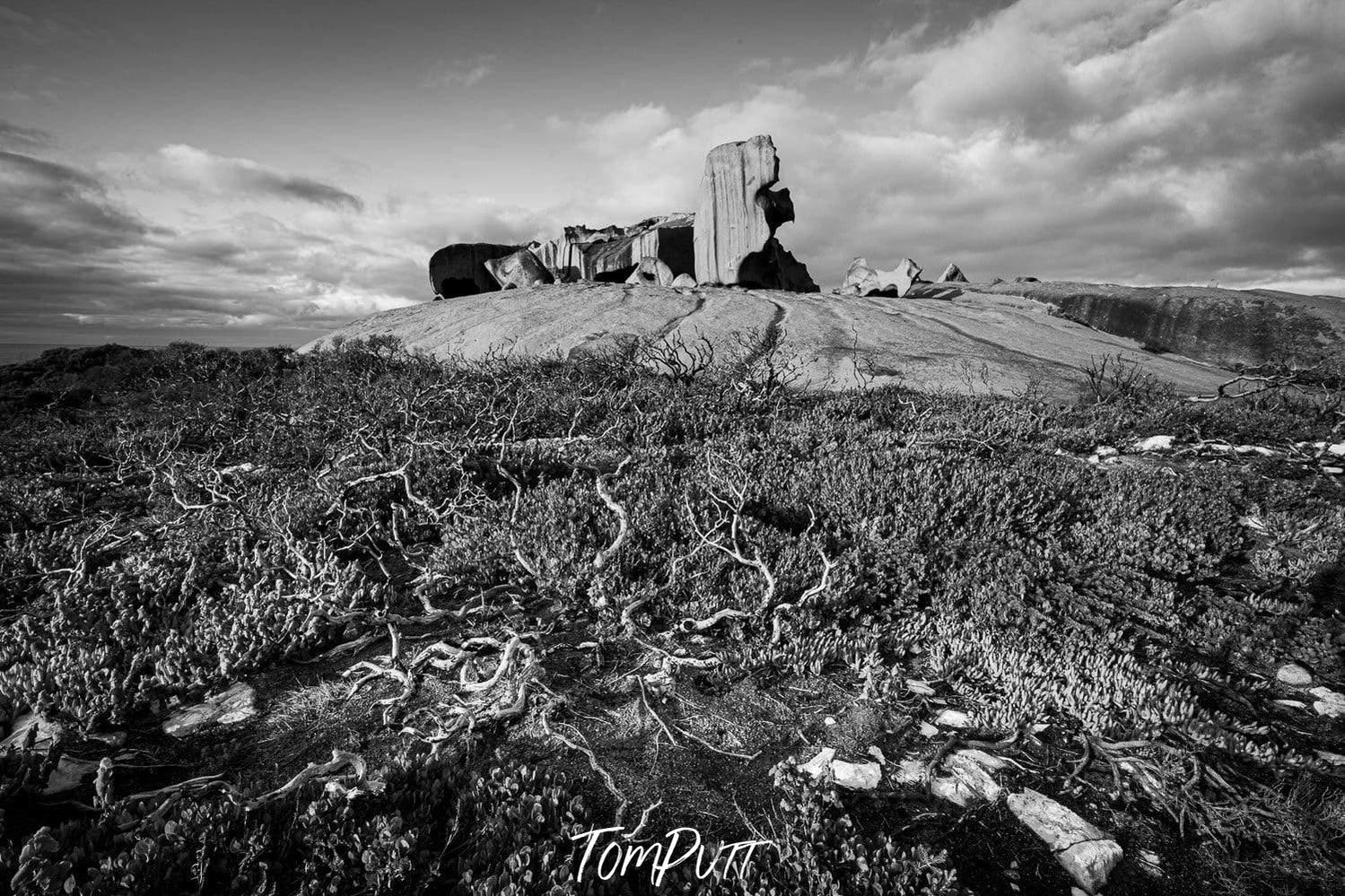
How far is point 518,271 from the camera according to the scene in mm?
25953

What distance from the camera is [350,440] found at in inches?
292

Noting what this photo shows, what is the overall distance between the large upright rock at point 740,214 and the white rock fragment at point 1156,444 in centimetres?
1676

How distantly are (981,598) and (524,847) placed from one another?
133 inches

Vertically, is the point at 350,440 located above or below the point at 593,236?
below

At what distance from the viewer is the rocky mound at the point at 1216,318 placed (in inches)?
882

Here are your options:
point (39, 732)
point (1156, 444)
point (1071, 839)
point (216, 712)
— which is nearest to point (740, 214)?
A: point (1156, 444)

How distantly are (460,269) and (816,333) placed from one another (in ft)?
62.1

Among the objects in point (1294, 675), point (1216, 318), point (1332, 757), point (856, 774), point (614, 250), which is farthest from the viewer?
point (614, 250)

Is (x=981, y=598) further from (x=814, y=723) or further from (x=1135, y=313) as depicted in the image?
(x=1135, y=313)

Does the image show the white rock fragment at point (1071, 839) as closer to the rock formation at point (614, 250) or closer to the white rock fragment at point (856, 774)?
the white rock fragment at point (856, 774)

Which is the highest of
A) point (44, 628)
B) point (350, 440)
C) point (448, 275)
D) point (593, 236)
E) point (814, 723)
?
point (593, 236)

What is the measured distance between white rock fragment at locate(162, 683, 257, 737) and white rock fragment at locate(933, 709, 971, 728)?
148 inches

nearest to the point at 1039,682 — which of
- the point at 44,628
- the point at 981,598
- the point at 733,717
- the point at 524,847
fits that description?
the point at 981,598

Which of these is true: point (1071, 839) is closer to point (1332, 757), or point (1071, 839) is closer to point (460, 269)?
point (1332, 757)
